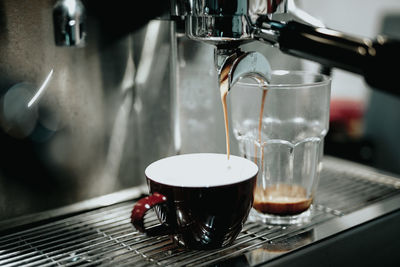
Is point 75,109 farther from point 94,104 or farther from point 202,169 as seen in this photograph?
point 202,169

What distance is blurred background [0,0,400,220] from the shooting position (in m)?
0.50

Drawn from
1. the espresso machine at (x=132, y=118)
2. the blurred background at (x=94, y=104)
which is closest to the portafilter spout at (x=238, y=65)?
the espresso machine at (x=132, y=118)

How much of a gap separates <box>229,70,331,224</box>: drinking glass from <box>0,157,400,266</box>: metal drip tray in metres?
0.02

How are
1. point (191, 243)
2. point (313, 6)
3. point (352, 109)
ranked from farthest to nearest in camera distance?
1. point (313, 6)
2. point (352, 109)
3. point (191, 243)

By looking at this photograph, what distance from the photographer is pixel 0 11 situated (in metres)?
0.48

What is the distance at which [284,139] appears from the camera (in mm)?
533

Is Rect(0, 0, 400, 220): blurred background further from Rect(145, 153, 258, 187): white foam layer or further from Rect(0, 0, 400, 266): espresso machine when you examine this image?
Rect(145, 153, 258, 187): white foam layer

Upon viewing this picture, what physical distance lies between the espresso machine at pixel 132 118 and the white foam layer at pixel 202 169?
62 millimetres

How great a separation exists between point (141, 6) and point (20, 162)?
22cm

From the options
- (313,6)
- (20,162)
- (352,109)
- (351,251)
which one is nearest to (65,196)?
(20,162)

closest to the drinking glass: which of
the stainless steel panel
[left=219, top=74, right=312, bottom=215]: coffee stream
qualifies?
[left=219, top=74, right=312, bottom=215]: coffee stream

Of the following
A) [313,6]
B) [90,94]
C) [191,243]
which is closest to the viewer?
[191,243]

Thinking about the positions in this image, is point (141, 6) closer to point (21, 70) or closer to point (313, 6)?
point (21, 70)

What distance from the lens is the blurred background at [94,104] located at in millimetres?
502
